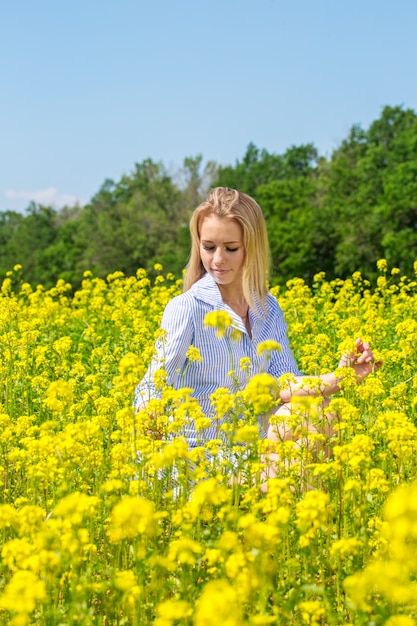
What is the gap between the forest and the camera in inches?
1486

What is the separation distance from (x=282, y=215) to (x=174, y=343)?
44880mm

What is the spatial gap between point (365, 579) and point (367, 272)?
36.3m

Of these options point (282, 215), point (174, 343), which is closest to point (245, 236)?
point (174, 343)

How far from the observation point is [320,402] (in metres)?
4.38

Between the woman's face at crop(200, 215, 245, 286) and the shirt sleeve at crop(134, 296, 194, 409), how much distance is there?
0.26 meters

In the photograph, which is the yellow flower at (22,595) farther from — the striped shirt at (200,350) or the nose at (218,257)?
the nose at (218,257)

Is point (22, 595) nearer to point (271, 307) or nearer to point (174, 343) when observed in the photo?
point (174, 343)

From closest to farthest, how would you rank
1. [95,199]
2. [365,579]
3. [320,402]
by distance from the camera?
1. [365,579]
2. [320,402]
3. [95,199]

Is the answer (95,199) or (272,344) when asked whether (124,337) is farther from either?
(95,199)

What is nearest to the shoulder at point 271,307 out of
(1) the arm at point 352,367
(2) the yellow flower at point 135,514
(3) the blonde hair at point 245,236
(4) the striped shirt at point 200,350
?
(3) the blonde hair at point 245,236

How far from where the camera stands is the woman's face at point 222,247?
5012mm

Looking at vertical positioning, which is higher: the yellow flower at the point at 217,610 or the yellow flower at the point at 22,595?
the yellow flower at the point at 22,595

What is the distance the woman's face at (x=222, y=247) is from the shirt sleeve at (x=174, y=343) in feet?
0.84

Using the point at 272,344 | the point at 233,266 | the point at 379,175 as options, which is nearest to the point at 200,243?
the point at 233,266
